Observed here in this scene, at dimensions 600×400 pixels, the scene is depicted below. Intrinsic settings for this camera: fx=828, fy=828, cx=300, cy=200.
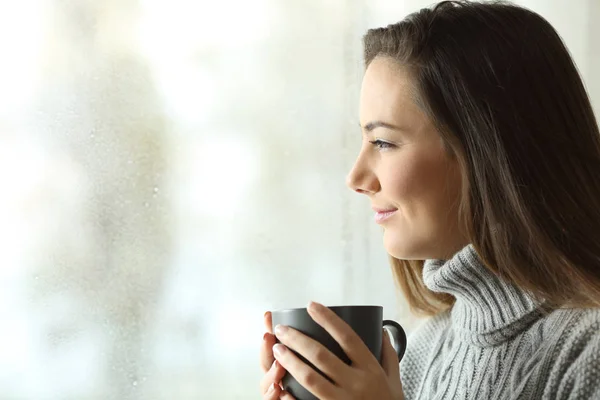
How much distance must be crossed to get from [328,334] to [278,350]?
6 centimetres

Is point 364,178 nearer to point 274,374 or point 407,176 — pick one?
point 407,176

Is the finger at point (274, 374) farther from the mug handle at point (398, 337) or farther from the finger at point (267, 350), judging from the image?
the mug handle at point (398, 337)

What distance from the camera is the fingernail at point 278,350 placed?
88cm

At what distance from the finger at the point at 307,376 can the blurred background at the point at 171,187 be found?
0.36 meters

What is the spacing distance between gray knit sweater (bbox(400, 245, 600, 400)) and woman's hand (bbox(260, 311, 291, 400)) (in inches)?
9.4

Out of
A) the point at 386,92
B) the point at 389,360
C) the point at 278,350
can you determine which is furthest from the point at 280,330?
the point at 386,92

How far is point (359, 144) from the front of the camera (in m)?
1.37

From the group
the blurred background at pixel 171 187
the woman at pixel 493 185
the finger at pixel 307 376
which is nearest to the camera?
the finger at pixel 307 376

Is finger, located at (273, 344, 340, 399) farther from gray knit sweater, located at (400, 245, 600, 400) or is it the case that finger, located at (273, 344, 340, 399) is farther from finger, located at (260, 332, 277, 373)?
gray knit sweater, located at (400, 245, 600, 400)

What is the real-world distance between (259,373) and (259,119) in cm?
39

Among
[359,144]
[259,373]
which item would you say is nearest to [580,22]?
[359,144]

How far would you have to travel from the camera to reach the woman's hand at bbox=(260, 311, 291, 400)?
89 centimetres

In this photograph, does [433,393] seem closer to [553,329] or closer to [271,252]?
[553,329]

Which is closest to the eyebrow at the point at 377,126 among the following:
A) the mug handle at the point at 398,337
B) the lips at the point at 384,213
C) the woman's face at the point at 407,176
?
the woman's face at the point at 407,176
